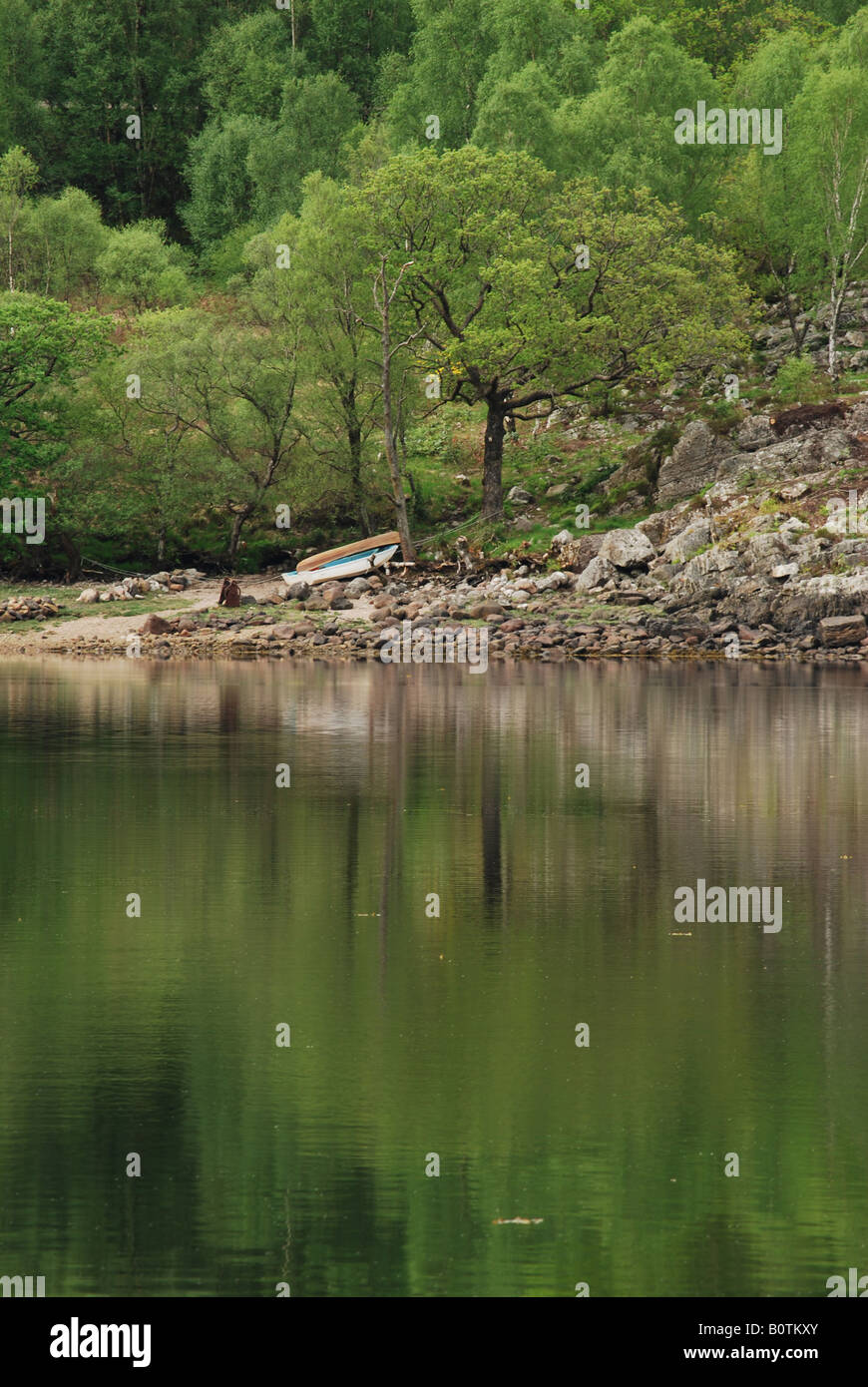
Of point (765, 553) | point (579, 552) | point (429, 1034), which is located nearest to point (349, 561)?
point (579, 552)

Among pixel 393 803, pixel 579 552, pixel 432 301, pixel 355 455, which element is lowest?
pixel 393 803

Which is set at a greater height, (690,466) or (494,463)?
(494,463)

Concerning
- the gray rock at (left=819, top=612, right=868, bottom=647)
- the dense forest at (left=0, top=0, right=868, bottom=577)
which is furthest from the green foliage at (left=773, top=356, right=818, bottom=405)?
the gray rock at (left=819, top=612, right=868, bottom=647)

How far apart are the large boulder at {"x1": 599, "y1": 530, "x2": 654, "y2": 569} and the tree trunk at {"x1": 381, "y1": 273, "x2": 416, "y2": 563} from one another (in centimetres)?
978

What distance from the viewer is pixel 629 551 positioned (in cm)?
5506

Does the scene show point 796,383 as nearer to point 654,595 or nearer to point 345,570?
point 654,595

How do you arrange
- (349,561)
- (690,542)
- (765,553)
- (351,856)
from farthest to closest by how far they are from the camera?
1. (349,561)
2. (690,542)
3. (765,553)
4. (351,856)

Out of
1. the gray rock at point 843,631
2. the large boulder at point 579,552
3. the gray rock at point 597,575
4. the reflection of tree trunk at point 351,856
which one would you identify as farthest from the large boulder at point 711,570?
the reflection of tree trunk at point 351,856

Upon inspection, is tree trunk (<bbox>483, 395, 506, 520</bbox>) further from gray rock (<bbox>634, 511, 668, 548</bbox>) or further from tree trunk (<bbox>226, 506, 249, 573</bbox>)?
tree trunk (<bbox>226, 506, 249, 573</bbox>)

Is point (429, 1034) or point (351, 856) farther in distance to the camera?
point (351, 856)

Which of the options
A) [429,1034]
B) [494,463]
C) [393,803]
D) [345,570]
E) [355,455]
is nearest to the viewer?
[429,1034]

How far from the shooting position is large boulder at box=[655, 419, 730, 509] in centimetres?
6231

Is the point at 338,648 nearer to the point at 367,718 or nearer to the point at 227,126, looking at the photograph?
the point at 367,718

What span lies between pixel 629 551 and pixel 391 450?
13210mm
